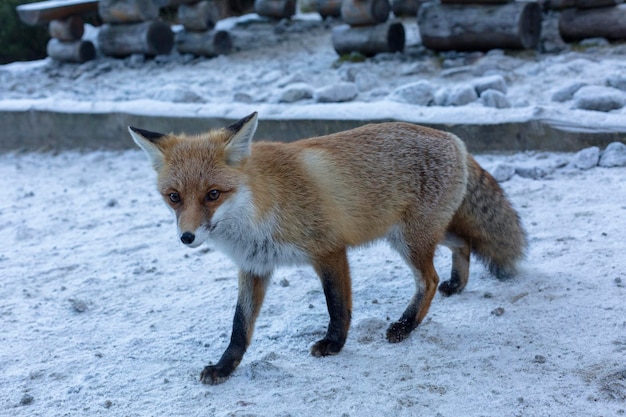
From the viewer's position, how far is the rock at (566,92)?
5.20 metres

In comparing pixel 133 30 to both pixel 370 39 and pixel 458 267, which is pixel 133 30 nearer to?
pixel 370 39

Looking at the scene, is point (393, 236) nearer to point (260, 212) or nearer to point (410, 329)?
point (410, 329)

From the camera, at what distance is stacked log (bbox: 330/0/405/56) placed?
7.47 m

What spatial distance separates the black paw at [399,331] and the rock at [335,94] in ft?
10.5

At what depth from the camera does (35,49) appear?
11.1 m

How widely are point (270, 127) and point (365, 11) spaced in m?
2.67

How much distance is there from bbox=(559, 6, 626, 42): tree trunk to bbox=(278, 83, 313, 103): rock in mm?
2614

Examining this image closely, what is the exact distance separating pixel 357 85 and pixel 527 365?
13.7 ft

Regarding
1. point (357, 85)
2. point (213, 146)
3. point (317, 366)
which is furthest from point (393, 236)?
point (357, 85)

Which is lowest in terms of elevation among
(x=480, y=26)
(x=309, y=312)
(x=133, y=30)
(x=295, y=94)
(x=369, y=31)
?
(x=309, y=312)

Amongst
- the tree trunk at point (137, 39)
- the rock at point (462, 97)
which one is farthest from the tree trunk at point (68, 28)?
the rock at point (462, 97)

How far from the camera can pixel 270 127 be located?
5414 millimetres

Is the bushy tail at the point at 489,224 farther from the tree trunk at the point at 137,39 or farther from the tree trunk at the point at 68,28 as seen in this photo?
the tree trunk at the point at 68,28

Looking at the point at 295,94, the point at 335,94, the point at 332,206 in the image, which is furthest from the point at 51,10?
the point at 332,206
